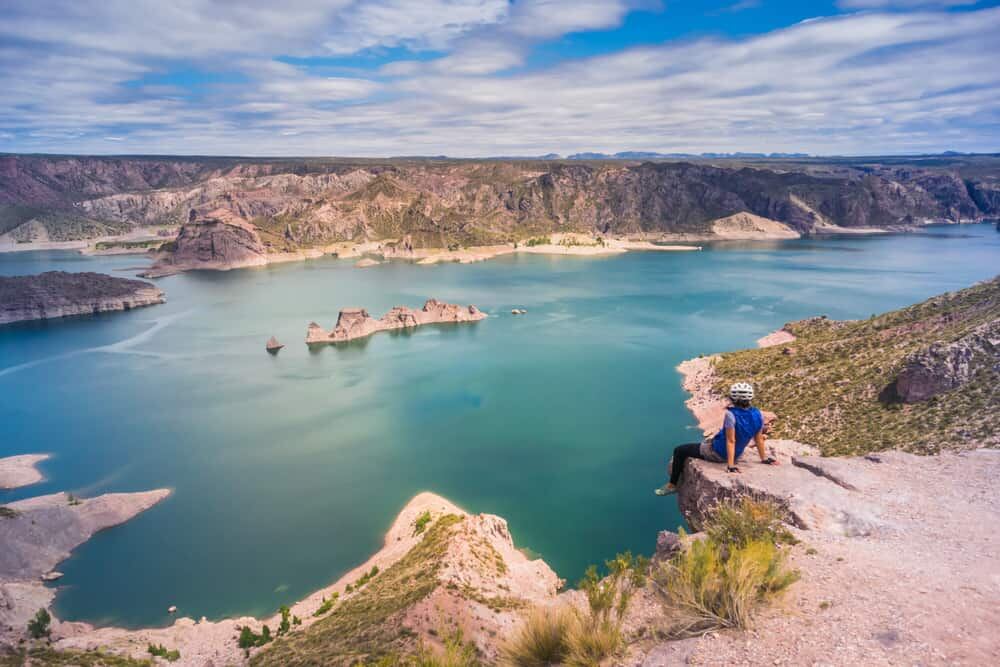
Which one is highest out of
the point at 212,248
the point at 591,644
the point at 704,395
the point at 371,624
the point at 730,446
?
the point at 212,248

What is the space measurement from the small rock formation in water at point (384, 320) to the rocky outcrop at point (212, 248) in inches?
4017

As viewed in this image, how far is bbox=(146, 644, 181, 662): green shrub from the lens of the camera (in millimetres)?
18719

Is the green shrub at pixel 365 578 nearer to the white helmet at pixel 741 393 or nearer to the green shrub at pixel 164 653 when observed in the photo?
the green shrub at pixel 164 653

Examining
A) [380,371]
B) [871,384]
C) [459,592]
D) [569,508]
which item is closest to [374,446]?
[569,508]

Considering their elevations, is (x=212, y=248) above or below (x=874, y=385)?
above

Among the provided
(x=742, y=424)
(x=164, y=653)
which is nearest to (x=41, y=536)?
(x=164, y=653)

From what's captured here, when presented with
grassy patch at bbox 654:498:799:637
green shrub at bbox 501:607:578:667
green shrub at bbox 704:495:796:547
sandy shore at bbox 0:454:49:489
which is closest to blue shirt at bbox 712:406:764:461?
green shrub at bbox 704:495:796:547

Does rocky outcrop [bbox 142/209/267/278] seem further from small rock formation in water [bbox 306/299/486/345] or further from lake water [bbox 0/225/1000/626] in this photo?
small rock formation in water [bbox 306/299/486/345]

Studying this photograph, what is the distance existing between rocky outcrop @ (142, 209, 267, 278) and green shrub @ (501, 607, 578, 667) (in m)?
173

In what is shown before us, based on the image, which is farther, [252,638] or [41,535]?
[41,535]

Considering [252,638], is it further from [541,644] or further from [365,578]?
[541,644]

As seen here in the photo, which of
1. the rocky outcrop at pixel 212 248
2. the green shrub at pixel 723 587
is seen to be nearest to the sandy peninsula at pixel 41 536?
the green shrub at pixel 723 587

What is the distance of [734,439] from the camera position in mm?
10391

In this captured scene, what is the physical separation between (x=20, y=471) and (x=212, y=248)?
5444 inches
